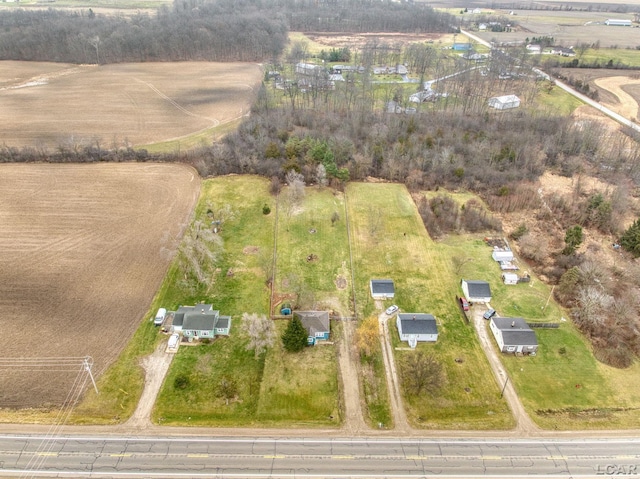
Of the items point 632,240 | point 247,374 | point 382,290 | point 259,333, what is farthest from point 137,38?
point 632,240

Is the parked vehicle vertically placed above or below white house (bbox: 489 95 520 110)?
below

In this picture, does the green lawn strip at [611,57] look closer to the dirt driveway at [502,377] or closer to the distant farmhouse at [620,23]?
the distant farmhouse at [620,23]

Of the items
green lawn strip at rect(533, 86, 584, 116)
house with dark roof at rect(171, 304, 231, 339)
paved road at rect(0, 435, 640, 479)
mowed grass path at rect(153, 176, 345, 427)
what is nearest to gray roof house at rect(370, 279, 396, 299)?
mowed grass path at rect(153, 176, 345, 427)

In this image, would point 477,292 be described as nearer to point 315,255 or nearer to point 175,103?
point 315,255

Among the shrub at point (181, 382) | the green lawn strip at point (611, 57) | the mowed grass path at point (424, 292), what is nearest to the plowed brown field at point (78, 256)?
the shrub at point (181, 382)

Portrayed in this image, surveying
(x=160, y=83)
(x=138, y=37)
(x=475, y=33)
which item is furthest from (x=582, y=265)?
(x=475, y=33)

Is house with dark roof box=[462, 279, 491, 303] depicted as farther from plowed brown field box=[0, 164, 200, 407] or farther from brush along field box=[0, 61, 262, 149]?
brush along field box=[0, 61, 262, 149]
